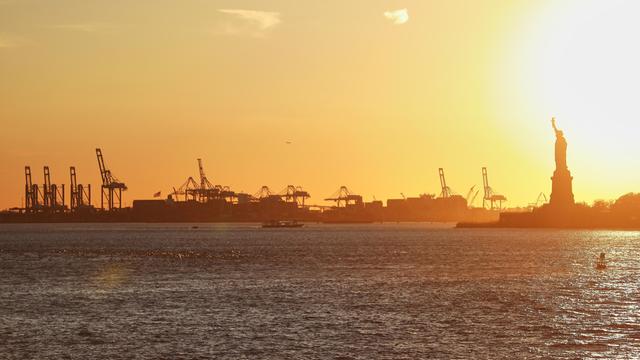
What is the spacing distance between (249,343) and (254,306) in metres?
17.4

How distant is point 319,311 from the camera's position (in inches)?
2682

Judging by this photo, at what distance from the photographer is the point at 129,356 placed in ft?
162

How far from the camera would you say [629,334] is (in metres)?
55.8

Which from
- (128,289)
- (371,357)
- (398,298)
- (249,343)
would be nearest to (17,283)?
(128,289)

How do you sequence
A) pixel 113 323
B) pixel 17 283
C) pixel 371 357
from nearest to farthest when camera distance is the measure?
1. pixel 371 357
2. pixel 113 323
3. pixel 17 283

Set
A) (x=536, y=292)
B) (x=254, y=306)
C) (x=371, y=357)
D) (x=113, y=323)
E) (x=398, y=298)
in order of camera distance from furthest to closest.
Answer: (x=536, y=292) < (x=398, y=298) < (x=254, y=306) < (x=113, y=323) < (x=371, y=357)

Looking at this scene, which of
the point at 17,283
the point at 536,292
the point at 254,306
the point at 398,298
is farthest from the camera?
the point at 17,283

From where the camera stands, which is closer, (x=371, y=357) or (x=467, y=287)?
(x=371, y=357)

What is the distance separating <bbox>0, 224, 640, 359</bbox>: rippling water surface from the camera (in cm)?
5188

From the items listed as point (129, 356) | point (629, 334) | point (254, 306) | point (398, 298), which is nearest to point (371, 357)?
point (129, 356)

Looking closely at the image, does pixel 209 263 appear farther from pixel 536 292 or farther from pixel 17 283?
pixel 536 292

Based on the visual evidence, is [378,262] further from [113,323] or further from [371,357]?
[371,357]

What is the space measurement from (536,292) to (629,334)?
26734mm

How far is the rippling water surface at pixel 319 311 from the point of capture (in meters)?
51.9
